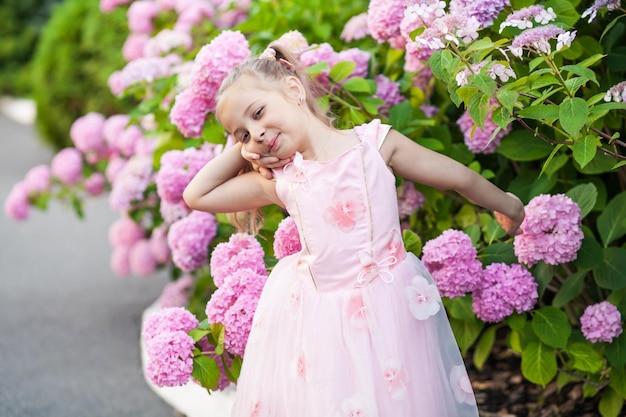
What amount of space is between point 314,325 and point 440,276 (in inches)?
19.8

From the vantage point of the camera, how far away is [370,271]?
2.22 m

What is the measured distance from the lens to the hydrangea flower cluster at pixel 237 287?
251 cm

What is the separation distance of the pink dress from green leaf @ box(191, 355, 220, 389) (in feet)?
0.87

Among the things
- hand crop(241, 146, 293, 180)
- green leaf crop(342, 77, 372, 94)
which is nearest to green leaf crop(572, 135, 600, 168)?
hand crop(241, 146, 293, 180)

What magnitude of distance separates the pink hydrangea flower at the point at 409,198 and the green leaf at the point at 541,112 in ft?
2.83

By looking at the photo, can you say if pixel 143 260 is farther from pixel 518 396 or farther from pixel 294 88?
pixel 294 88

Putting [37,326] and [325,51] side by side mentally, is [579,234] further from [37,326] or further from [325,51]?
[37,326]

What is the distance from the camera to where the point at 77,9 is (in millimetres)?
10367

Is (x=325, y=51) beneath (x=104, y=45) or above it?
above

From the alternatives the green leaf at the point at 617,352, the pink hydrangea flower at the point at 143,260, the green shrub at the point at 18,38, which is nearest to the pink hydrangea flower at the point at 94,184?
the pink hydrangea flower at the point at 143,260

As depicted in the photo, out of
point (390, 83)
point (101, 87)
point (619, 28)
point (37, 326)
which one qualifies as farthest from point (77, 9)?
point (619, 28)

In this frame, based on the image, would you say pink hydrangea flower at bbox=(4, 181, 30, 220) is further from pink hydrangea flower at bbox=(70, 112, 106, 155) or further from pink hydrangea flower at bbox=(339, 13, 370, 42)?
pink hydrangea flower at bbox=(339, 13, 370, 42)

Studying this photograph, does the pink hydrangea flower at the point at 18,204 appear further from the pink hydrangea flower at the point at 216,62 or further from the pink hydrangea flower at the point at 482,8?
the pink hydrangea flower at the point at 482,8

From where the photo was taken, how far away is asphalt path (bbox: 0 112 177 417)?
367cm
